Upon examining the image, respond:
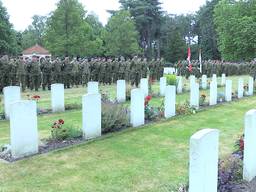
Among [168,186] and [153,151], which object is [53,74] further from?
[168,186]

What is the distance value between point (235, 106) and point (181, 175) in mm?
9371

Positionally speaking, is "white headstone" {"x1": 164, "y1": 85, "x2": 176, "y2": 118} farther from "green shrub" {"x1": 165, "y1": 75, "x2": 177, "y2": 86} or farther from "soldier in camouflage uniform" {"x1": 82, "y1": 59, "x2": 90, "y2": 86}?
"soldier in camouflage uniform" {"x1": 82, "y1": 59, "x2": 90, "y2": 86}

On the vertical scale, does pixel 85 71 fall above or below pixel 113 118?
above

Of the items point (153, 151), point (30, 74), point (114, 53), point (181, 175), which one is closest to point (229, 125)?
point (153, 151)

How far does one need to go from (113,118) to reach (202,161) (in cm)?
568

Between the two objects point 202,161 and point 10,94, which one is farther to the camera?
point 10,94

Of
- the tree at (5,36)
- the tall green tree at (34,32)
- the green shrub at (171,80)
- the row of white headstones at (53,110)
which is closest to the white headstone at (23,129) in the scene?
the row of white headstones at (53,110)

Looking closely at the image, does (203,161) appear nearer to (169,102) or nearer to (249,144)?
(249,144)

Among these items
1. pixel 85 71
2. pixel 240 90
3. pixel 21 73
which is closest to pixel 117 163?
pixel 240 90

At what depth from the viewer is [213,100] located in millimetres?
15586

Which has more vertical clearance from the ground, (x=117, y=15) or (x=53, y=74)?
(x=117, y=15)

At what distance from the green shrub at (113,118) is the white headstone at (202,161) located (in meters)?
5.23

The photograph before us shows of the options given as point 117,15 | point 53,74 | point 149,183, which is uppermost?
point 117,15

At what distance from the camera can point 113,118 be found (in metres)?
9.97
